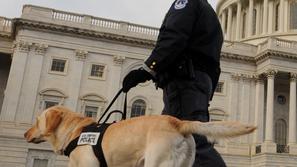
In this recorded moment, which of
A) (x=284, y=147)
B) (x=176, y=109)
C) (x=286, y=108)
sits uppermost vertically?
(x=286, y=108)

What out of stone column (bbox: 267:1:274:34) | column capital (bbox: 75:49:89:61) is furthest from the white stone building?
stone column (bbox: 267:1:274:34)

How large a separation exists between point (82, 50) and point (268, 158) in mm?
16209

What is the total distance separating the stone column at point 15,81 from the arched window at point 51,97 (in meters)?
1.71

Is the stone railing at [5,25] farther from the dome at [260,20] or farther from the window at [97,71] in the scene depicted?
the dome at [260,20]

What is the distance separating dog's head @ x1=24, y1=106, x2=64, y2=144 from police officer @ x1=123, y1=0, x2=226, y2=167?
2.58 feet

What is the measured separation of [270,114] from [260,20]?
19.5 meters

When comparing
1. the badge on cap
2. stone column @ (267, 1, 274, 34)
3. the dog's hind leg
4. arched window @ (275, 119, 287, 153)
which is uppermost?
stone column @ (267, 1, 274, 34)

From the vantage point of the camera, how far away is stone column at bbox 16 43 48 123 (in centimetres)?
3098

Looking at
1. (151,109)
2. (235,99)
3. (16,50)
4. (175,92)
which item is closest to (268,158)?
(235,99)

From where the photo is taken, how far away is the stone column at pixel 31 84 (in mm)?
30984

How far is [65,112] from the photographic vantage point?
4.77 metres

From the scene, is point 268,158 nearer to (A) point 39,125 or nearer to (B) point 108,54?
(B) point 108,54

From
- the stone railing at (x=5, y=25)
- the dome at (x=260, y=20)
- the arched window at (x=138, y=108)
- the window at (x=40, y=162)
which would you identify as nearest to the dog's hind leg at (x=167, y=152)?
the window at (x=40, y=162)

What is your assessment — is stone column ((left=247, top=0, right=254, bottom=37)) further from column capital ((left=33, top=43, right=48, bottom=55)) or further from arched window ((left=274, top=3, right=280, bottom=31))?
column capital ((left=33, top=43, right=48, bottom=55))
